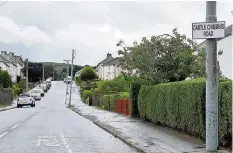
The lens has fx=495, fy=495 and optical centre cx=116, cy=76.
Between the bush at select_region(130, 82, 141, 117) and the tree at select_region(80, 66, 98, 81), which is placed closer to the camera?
the bush at select_region(130, 82, 141, 117)

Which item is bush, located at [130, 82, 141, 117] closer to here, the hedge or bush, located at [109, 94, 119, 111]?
the hedge

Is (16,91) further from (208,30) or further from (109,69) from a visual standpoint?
(208,30)

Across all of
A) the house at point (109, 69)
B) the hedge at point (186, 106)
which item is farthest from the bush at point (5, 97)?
the house at point (109, 69)

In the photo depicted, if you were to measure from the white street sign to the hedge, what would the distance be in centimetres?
169

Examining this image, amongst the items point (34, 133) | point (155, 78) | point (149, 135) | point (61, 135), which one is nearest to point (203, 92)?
point (149, 135)

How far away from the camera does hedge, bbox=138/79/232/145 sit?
45.2ft

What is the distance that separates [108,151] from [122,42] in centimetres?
1992

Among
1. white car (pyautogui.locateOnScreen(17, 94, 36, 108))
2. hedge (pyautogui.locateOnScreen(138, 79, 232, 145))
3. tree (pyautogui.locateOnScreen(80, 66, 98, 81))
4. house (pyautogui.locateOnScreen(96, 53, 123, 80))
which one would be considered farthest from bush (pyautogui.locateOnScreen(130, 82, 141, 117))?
tree (pyautogui.locateOnScreen(80, 66, 98, 81))

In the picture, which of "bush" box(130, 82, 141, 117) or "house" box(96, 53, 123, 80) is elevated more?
"house" box(96, 53, 123, 80)

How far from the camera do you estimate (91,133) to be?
21703 mm

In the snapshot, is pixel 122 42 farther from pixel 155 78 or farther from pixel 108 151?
pixel 108 151

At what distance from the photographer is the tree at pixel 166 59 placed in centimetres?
2814

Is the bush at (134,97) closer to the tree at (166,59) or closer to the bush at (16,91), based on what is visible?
the tree at (166,59)

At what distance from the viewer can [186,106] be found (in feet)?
57.7
